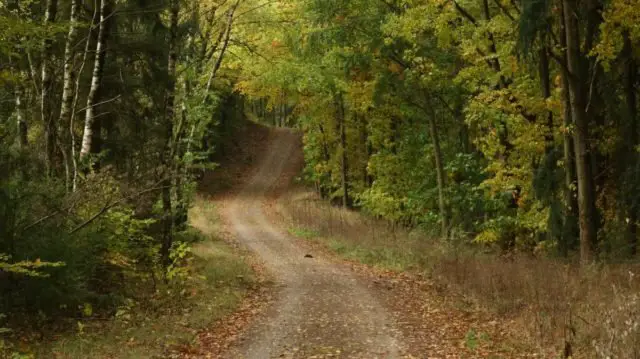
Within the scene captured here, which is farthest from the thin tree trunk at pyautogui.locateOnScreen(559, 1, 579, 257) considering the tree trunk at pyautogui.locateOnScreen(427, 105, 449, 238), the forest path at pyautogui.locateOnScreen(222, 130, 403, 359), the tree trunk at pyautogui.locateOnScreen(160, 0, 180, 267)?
the tree trunk at pyautogui.locateOnScreen(160, 0, 180, 267)

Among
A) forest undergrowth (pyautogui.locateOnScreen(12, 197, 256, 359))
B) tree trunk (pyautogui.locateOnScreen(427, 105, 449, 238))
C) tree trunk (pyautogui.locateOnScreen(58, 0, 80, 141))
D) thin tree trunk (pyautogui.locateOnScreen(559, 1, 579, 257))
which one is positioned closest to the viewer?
forest undergrowth (pyautogui.locateOnScreen(12, 197, 256, 359))

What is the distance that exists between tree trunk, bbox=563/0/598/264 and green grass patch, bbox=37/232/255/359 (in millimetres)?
7629

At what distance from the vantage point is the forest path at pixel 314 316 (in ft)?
29.7

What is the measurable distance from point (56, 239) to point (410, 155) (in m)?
18.4

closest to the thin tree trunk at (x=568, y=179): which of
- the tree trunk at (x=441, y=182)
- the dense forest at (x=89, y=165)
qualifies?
the tree trunk at (x=441, y=182)

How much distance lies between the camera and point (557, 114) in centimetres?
1594

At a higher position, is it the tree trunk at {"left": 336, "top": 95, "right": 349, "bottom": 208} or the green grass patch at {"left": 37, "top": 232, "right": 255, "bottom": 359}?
the tree trunk at {"left": 336, "top": 95, "right": 349, "bottom": 208}

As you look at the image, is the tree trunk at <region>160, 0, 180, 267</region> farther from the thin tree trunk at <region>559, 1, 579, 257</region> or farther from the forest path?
the thin tree trunk at <region>559, 1, 579, 257</region>

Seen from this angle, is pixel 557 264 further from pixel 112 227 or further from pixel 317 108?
pixel 317 108

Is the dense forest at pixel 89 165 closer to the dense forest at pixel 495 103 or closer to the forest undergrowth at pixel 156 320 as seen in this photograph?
the forest undergrowth at pixel 156 320

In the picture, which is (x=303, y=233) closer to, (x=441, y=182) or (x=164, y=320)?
(x=441, y=182)

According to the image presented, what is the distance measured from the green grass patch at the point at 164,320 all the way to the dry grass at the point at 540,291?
4562mm

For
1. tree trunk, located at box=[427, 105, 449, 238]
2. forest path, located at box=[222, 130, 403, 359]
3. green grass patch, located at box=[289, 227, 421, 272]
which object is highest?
tree trunk, located at box=[427, 105, 449, 238]

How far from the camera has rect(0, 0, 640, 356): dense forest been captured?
9883mm
